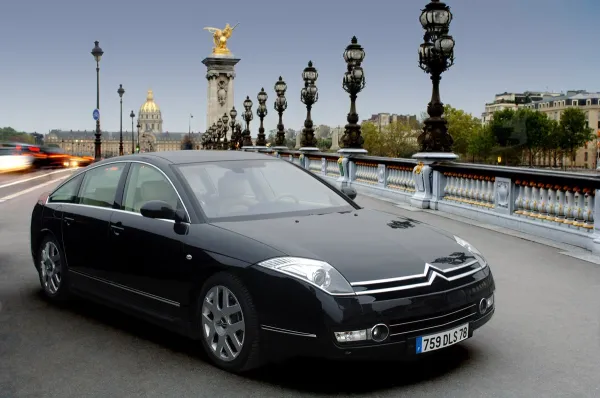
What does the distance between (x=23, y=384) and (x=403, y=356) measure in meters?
2.43

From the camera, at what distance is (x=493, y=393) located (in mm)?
4758

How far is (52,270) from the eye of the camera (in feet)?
24.1

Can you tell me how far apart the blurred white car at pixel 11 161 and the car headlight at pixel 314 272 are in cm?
3006

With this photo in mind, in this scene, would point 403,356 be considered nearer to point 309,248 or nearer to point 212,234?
point 309,248

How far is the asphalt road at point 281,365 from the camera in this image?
15.8 ft

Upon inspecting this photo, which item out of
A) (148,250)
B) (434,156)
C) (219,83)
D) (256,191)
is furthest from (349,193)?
(219,83)

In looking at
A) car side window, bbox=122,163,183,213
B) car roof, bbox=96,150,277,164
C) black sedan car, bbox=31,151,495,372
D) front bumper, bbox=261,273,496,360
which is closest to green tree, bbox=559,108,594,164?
car roof, bbox=96,150,277,164

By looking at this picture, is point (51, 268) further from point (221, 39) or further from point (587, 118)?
point (587, 118)

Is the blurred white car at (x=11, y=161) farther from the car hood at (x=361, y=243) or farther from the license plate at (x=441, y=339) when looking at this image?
the license plate at (x=441, y=339)

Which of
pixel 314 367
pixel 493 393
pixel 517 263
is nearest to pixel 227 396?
pixel 314 367

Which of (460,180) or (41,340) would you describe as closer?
(41,340)

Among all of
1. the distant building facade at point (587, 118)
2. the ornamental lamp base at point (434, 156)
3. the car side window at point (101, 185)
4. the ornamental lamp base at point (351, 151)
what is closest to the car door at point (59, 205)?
the car side window at point (101, 185)

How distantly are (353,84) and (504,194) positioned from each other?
45.1ft

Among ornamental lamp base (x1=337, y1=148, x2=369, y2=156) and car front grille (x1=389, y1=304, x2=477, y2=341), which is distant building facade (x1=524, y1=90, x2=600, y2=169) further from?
car front grille (x1=389, y1=304, x2=477, y2=341)
